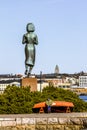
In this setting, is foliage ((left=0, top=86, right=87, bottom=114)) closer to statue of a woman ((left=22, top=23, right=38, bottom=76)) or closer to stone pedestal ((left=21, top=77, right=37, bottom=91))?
stone pedestal ((left=21, top=77, right=37, bottom=91))

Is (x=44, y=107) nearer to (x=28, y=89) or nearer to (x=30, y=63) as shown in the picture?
(x=28, y=89)

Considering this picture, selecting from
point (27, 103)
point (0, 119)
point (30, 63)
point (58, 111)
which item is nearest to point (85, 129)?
point (0, 119)

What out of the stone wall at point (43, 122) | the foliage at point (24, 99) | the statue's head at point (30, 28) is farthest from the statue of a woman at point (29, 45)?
the stone wall at point (43, 122)

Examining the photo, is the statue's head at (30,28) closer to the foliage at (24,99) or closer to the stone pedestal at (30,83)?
the stone pedestal at (30,83)

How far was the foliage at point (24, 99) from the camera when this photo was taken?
18938 mm

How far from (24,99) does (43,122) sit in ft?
16.0

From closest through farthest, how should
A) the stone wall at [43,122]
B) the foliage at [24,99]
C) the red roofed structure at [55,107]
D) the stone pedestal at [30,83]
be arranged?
the stone wall at [43,122], the red roofed structure at [55,107], the foliage at [24,99], the stone pedestal at [30,83]

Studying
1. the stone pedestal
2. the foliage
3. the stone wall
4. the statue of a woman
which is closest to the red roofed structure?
the foliage

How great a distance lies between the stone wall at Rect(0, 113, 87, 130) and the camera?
1481 centimetres

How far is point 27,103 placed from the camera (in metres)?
19.3

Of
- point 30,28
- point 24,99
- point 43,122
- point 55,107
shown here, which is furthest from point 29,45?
point 43,122

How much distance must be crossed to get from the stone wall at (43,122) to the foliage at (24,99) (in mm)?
3695

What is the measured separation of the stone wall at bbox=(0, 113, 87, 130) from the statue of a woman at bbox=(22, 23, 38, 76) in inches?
267

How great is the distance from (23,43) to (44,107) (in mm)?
4544
